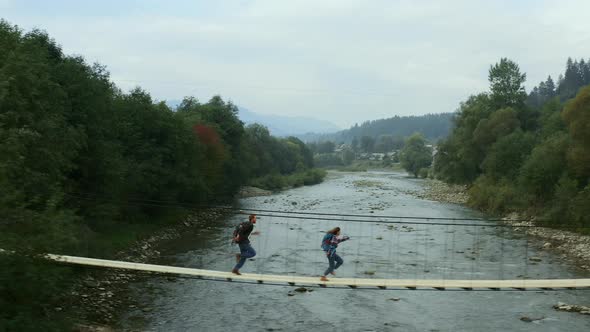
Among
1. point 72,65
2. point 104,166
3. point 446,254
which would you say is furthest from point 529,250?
point 72,65

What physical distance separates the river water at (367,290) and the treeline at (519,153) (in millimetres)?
5711

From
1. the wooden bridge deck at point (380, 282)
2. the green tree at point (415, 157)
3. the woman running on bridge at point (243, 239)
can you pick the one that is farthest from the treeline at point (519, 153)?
the green tree at point (415, 157)

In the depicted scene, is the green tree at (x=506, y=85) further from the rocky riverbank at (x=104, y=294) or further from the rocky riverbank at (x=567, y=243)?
the rocky riverbank at (x=104, y=294)

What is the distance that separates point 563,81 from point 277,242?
107357 millimetres

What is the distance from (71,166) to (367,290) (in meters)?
12.4

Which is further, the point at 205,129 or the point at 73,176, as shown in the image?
the point at 205,129

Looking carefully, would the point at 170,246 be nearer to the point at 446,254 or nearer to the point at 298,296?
the point at 298,296

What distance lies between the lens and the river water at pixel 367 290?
1673 cm

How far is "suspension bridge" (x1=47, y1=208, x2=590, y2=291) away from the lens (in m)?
14.7

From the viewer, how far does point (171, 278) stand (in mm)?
21719

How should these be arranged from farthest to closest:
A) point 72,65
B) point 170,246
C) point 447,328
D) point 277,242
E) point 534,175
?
point 534,175 < point 277,242 < point 170,246 < point 72,65 < point 447,328

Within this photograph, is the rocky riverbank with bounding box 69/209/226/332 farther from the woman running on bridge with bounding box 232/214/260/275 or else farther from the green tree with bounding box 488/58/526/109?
the green tree with bounding box 488/58/526/109

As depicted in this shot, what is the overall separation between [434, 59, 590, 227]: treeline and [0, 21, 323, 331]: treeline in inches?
922

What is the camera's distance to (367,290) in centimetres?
2078
